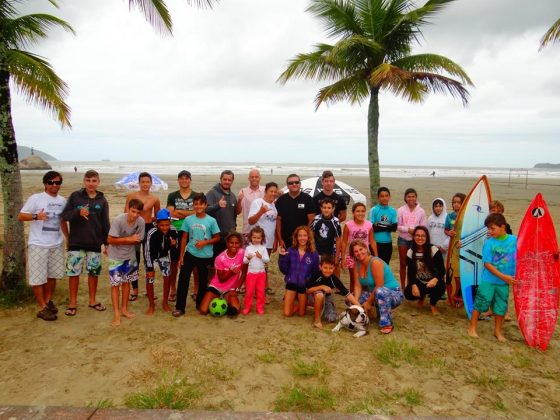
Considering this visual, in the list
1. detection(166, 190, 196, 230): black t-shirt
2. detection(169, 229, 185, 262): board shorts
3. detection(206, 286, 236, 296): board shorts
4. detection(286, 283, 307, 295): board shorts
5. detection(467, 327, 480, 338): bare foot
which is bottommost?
detection(467, 327, 480, 338): bare foot

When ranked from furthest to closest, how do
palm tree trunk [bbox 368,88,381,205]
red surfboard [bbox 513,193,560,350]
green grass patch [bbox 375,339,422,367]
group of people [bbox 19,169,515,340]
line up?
1. palm tree trunk [bbox 368,88,381,205]
2. group of people [bbox 19,169,515,340]
3. red surfboard [bbox 513,193,560,350]
4. green grass patch [bbox 375,339,422,367]

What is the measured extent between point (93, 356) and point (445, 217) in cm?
538

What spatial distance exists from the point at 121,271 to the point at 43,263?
3.27 feet

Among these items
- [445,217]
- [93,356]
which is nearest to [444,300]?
[445,217]

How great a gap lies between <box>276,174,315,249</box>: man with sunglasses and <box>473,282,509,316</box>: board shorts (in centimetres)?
260

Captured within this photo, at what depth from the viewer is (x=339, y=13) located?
895 centimetres

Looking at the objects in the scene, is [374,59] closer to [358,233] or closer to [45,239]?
[358,233]

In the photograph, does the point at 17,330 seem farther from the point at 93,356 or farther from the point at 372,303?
the point at 372,303

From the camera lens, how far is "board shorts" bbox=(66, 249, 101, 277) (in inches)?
192

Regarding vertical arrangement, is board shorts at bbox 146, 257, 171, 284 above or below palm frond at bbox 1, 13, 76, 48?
below

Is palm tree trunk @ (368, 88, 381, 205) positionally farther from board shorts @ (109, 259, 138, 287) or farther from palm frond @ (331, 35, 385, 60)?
board shorts @ (109, 259, 138, 287)

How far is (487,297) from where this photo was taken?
459cm

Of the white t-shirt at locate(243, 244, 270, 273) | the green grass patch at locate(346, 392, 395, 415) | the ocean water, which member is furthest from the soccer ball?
the ocean water

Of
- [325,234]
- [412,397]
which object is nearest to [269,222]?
[325,234]
